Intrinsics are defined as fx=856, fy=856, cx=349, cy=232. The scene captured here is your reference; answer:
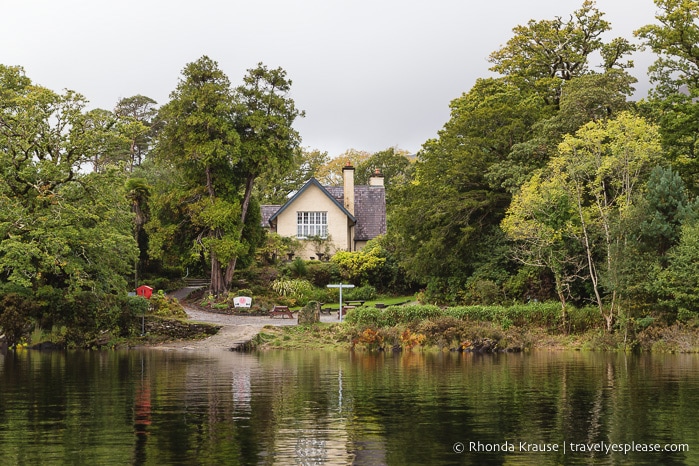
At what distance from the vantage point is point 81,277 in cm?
4053

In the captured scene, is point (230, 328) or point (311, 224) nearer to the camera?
point (230, 328)

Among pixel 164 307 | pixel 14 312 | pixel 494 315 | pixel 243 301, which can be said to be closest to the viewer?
pixel 14 312

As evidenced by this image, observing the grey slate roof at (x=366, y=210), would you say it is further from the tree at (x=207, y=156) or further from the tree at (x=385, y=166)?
the tree at (x=385, y=166)

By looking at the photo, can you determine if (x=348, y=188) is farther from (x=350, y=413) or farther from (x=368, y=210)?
(x=350, y=413)

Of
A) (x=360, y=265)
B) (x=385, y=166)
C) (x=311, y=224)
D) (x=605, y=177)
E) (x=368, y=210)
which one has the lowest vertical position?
(x=360, y=265)

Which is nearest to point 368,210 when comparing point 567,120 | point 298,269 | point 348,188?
point 348,188

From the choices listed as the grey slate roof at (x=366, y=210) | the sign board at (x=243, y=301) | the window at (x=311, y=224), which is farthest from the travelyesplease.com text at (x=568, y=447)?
the grey slate roof at (x=366, y=210)

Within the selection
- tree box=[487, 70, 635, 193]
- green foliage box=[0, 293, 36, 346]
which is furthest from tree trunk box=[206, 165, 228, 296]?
tree box=[487, 70, 635, 193]

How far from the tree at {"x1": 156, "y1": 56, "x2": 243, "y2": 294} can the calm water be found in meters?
24.3

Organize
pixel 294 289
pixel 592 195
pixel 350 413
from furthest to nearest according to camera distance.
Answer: pixel 294 289 < pixel 592 195 < pixel 350 413

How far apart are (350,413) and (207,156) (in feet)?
123

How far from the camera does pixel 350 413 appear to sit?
18969 millimetres

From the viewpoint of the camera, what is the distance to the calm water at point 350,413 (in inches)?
563

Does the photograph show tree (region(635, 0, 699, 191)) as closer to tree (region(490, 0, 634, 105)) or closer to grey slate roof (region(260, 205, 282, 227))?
tree (region(490, 0, 634, 105))
